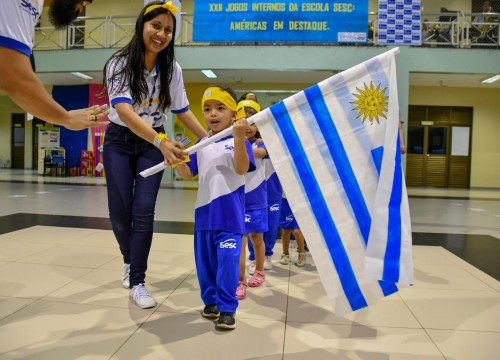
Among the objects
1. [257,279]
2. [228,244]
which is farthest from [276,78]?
[228,244]

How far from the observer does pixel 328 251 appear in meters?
1.70

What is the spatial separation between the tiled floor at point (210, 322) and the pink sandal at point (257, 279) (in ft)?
0.20

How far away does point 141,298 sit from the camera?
86.6 inches

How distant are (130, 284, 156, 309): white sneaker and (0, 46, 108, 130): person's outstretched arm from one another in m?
1.07

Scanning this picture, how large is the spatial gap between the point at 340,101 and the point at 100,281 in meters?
1.92

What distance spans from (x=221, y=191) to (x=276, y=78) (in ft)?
39.2

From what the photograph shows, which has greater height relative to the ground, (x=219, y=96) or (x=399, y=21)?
(x=399, y=21)

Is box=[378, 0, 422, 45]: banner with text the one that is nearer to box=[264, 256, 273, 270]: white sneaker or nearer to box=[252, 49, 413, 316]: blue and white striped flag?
box=[264, 256, 273, 270]: white sneaker

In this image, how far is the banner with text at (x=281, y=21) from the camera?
904 centimetres

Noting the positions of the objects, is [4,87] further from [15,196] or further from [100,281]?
[15,196]

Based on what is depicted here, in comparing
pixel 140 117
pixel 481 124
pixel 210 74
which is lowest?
pixel 140 117

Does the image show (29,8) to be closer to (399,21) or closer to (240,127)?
(240,127)

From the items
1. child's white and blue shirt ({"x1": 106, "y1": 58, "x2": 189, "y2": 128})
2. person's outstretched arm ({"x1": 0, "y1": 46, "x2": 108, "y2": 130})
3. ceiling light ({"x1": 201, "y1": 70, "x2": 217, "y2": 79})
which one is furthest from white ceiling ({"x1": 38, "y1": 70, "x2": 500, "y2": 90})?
person's outstretched arm ({"x1": 0, "y1": 46, "x2": 108, "y2": 130})

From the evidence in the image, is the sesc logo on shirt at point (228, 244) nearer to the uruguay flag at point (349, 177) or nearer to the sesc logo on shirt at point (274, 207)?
the uruguay flag at point (349, 177)
